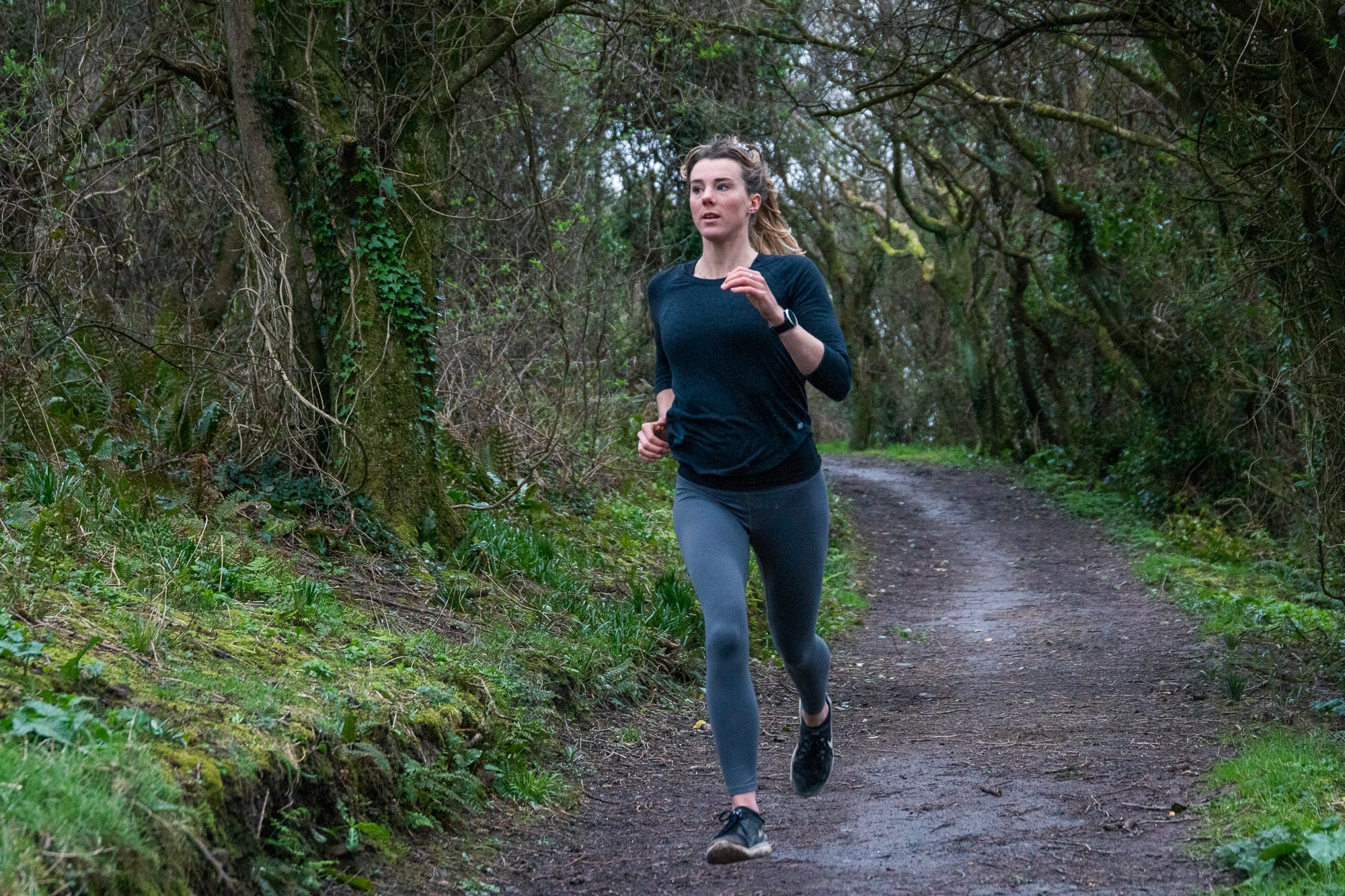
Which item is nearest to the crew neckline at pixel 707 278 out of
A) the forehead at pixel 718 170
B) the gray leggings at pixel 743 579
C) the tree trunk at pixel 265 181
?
the forehead at pixel 718 170

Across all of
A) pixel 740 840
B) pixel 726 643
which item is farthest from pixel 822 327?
pixel 740 840

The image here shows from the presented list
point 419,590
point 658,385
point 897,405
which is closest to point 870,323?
point 897,405

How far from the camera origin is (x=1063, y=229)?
62.0 feet

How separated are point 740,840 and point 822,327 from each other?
5.69ft

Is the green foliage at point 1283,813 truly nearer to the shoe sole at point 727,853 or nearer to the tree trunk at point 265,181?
the shoe sole at point 727,853

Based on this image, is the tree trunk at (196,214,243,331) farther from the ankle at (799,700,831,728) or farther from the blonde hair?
the ankle at (799,700,831,728)

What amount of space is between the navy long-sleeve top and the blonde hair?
34 cm

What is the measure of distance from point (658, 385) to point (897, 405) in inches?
1230

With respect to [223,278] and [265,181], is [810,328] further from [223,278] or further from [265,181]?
[223,278]

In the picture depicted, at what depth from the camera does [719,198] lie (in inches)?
162

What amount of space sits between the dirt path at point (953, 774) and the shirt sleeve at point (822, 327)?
64.5 inches

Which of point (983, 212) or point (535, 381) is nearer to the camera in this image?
point (535, 381)

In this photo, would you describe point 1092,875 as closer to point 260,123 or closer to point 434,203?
point 434,203

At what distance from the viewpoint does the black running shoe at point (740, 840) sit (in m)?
3.68
